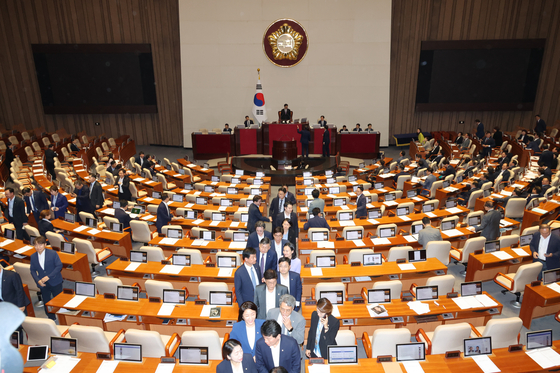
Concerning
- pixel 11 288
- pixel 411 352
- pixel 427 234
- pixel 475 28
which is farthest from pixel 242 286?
pixel 475 28

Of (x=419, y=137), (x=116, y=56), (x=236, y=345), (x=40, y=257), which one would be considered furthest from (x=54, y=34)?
(x=236, y=345)

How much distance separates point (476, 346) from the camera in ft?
14.5

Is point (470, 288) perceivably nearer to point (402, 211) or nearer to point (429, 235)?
point (429, 235)

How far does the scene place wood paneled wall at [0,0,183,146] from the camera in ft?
65.1

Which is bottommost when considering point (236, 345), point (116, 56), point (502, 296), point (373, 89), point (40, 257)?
point (502, 296)

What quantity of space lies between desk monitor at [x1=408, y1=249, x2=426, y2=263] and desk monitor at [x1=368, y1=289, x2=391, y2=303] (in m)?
1.48

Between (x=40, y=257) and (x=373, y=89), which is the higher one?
(x=373, y=89)

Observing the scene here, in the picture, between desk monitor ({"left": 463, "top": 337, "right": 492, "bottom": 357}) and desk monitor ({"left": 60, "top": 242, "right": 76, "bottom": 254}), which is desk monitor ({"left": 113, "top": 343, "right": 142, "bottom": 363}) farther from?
desk monitor ({"left": 463, "top": 337, "right": 492, "bottom": 357})

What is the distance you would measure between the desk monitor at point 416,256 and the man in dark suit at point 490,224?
2.03m

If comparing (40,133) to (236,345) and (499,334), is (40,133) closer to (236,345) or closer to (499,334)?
(236,345)

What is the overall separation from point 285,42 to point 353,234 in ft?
47.2

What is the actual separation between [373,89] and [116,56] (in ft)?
46.3

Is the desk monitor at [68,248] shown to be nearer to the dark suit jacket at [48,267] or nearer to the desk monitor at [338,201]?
the dark suit jacket at [48,267]

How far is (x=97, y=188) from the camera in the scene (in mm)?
10102
